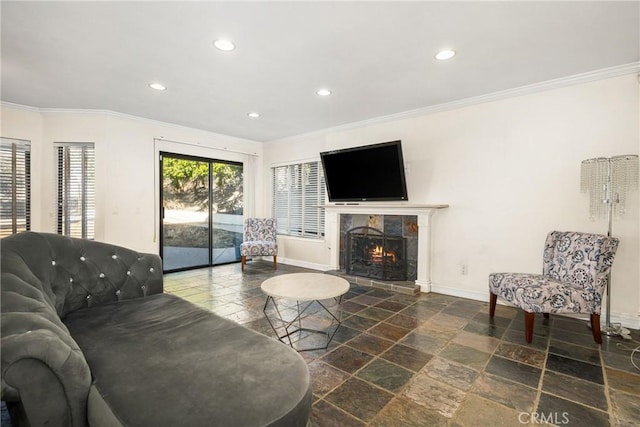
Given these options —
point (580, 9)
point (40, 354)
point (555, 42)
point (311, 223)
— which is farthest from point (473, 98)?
point (40, 354)

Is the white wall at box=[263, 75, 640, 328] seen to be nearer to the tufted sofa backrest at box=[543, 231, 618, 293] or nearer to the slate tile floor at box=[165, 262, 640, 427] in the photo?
the tufted sofa backrest at box=[543, 231, 618, 293]

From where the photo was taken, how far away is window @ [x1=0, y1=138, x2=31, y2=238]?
13.4 feet

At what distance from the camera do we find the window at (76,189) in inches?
175

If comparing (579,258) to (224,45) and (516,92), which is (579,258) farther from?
(224,45)

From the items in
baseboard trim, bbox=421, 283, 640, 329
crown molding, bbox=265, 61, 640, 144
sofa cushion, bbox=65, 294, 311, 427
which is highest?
crown molding, bbox=265, 61, 640, 144

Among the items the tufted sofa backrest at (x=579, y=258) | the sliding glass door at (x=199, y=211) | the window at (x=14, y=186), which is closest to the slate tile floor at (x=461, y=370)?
the tufted sofa backrest at (x=579, y=258)

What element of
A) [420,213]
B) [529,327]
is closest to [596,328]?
[529,327]

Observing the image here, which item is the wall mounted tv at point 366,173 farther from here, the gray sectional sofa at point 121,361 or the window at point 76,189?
the window at point 76,189

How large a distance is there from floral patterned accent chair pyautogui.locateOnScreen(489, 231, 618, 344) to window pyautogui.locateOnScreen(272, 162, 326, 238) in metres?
3.35

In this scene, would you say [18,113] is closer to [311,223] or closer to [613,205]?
[311,223]

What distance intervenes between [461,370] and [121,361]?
2167 millimetres

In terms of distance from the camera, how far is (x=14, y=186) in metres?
4.16

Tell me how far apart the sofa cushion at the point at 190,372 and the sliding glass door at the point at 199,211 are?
3635 mm

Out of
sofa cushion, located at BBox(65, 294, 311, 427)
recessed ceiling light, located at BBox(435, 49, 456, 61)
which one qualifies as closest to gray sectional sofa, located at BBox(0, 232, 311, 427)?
sofa cushion, located at BBox(65, 294, 311, 427)
